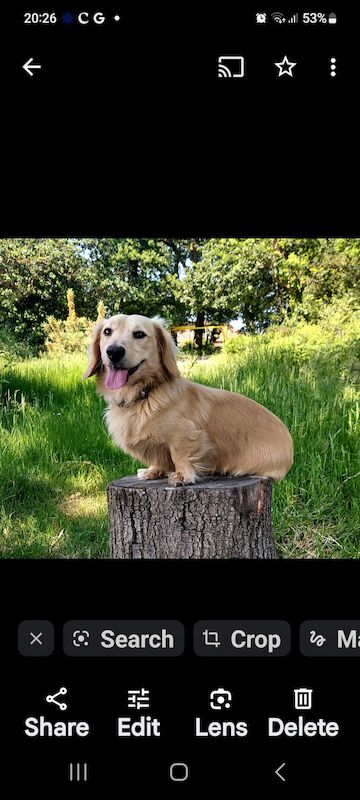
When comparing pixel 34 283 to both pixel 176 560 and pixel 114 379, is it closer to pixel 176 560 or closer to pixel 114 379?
pixel 114 379

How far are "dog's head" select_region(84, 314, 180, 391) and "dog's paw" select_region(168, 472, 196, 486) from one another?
268mm

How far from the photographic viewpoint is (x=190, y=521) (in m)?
1.78

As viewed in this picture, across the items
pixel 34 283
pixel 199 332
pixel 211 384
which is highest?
pixel 34 283

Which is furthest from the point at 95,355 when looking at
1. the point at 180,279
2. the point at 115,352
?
the point at 180,279

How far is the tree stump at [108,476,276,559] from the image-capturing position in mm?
1777
